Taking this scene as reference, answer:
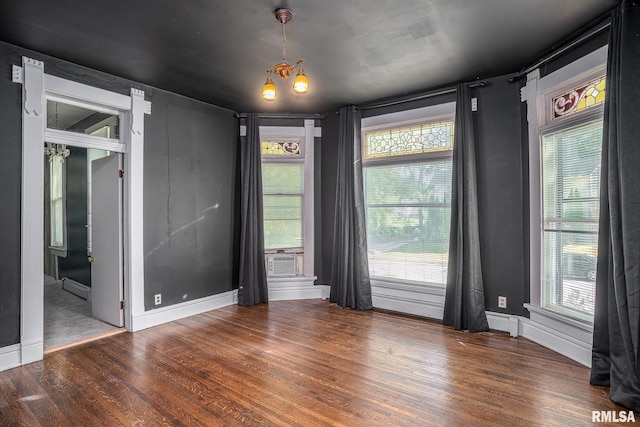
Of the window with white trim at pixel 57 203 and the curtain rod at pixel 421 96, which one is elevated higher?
the curtain rod at pixel 421 96

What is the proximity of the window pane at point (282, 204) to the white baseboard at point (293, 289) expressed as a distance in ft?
1.70

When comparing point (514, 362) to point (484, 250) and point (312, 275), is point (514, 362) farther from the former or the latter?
point (312, 275)

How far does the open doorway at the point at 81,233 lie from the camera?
387cm

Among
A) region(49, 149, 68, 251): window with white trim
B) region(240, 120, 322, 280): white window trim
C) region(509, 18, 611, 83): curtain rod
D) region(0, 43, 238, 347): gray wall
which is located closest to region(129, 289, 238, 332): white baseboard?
region(0, 43, 238, 347): gray wall

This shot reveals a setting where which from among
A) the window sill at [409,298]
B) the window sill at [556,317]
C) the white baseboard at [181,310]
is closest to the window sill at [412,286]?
the window sill at [409,298]

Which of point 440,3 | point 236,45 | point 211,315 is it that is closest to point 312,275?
point 211,315

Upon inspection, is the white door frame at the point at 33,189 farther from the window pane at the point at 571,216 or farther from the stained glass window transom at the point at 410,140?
the window pane at the point at 571,216

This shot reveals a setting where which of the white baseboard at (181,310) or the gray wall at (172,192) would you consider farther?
the white baseboard at (181,310)

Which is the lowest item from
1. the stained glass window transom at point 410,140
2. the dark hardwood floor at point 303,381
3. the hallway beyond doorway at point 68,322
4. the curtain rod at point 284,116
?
the dark hardwood floor at point 303,381

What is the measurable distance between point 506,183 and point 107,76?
4.55 meters

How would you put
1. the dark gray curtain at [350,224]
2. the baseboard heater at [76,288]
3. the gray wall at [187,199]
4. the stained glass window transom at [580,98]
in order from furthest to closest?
the baseboard heater at [76,288] → the dark gray curtain at [350,224] → the gray wall at [187,199] → the stained glass window transom at [580,98]

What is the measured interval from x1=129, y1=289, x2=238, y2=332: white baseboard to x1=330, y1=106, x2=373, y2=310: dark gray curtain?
5.25ft

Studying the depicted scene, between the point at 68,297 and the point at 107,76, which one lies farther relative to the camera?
the point at 68,297

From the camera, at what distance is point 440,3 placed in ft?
8.20
